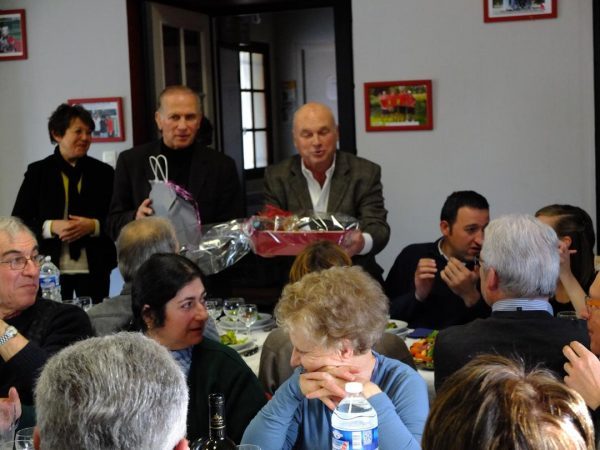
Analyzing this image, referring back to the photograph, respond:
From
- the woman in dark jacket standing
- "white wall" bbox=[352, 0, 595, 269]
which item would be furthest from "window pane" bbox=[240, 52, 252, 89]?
the woman in dark jacket standing

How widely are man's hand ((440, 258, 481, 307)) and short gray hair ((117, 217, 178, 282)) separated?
1.20m

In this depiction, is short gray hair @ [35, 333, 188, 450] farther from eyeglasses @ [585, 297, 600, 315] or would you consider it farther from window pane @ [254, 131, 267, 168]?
window pane @ [254, 131, 267, 168]

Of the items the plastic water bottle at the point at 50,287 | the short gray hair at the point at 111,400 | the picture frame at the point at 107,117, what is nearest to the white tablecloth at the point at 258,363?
the plastic water bottle at the point at 50,287

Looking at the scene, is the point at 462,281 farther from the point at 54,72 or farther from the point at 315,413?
the point at 54,72

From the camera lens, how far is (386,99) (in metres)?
5.92

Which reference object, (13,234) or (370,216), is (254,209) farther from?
(13,234)

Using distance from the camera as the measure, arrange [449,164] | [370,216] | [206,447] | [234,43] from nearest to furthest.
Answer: [206,447] < [370,216] < [449,164] < [234,43]

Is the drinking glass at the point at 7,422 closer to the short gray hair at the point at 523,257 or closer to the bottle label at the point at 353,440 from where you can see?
the bottle label at the point at 353,440

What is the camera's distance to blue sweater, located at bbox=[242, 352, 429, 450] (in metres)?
2.28

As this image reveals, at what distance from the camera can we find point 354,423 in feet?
6.45

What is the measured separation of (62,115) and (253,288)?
5.02 feet

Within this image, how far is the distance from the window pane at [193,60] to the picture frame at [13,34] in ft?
3.99

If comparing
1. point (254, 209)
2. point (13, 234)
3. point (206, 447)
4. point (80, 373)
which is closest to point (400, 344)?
point (206, 447)

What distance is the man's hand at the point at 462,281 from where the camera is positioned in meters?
3.82
